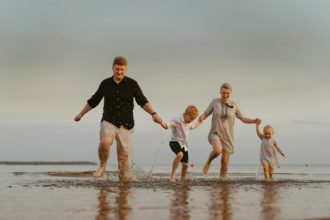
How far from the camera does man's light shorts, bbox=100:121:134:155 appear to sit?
31.9 ft

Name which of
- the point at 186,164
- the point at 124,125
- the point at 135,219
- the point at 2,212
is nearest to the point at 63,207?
the point at 2,212

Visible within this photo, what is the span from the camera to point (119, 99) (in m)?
9.80

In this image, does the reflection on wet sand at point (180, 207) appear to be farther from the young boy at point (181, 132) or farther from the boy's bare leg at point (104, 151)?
the young boy at point (181, 132)

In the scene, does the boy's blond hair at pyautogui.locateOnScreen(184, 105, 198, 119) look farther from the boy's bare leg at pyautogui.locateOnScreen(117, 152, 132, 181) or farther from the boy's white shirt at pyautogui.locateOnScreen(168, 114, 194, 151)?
the boy's bare leg at pyautogui.locateOnScreen(117, 152, 132, 181)

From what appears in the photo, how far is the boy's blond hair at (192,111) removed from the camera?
1154 cm

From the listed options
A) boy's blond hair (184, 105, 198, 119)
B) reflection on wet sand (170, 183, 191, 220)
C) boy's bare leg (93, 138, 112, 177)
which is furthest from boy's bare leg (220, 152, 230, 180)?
reflection on wet sand (170, 183, 191, 220)

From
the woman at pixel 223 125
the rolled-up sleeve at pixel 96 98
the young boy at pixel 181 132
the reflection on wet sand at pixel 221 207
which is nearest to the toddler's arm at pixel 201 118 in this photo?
the woman at pixel 223 125

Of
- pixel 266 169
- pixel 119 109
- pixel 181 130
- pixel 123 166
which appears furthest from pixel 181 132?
pixel 266 169

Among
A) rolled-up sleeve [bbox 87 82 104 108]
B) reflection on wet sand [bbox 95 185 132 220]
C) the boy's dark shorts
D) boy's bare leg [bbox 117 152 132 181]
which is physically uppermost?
rolled-up sleeve [bbox 87 82 104 108]

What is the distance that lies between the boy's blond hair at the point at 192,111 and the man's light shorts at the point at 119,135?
6.33 feet

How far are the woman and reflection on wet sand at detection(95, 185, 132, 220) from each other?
558 centimetres

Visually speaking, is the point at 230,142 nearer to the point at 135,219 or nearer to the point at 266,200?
the point at 266,200

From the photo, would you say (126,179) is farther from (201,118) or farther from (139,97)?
(201,118)

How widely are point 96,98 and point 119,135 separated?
85 centimetres
